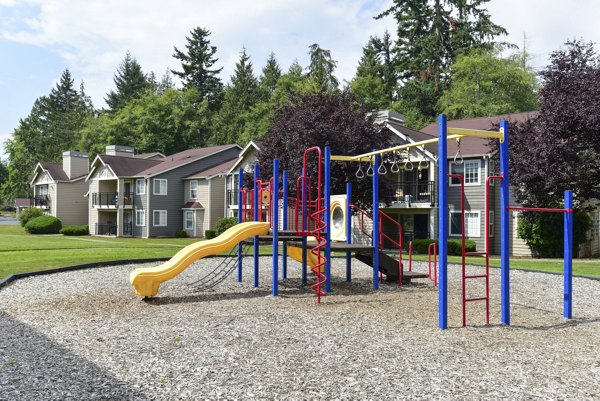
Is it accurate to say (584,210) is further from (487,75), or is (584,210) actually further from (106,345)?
(106,345)

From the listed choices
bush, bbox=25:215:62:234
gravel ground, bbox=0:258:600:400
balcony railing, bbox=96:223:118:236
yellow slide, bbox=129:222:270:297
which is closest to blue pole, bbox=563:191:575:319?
gravel ground, bbox=0:258:600:400

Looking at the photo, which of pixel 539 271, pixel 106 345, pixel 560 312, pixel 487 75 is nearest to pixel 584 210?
pixel 539 271

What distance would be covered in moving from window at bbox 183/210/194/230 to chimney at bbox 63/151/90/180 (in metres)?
18.4

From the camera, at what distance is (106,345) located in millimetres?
7656

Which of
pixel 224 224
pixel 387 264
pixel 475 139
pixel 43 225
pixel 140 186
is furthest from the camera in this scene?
pixel 43 225

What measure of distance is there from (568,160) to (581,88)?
3.55 metres

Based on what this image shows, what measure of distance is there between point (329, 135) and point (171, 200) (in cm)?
2261

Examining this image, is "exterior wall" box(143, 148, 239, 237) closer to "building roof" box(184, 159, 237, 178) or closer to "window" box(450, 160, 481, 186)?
"building roof" box(184, 159, 237, 178)

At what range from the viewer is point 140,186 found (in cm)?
4703

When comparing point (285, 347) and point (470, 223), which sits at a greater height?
point (470, 223)

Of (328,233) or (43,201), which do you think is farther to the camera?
(43,201)

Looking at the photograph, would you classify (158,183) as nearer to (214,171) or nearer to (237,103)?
(214,171)

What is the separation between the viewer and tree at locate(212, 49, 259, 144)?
68062mm

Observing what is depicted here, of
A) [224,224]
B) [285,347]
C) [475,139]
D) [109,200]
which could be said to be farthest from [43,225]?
[285,347]
